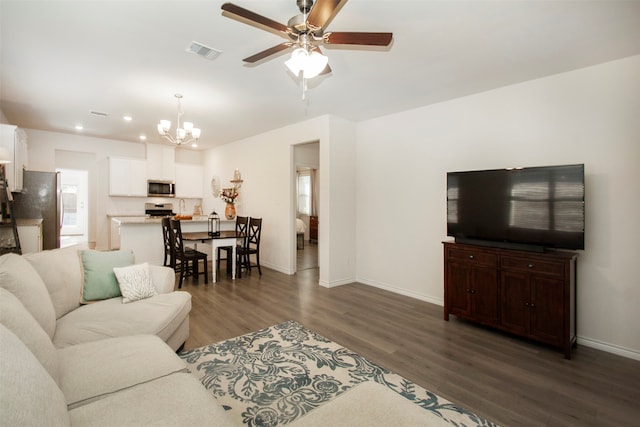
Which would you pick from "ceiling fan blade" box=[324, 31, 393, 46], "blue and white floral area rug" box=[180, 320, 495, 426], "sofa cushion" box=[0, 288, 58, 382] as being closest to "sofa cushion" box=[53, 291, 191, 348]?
"blue and white floral area rug" box=[180, 320, 495, 426]

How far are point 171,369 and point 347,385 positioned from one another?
126 centimetres

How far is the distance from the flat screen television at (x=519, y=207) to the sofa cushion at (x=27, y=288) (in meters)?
3.74

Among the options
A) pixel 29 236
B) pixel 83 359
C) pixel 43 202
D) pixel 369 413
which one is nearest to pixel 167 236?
pixel 29 236

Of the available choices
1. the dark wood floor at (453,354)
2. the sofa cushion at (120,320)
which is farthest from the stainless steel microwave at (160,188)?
the sofa cushion at (120,320)

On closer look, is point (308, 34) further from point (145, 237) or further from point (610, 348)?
point (145, 237)

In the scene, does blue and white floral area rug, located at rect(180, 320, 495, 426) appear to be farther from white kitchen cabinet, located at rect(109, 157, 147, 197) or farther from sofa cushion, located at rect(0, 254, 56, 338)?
white kitchen cabinet, located at rect(109, 157, 147, 197)

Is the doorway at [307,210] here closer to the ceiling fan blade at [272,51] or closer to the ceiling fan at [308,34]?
the ceiling fan blade at [272,51]

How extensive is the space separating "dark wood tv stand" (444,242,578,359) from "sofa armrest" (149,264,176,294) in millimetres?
3030

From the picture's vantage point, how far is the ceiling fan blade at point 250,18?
169cm

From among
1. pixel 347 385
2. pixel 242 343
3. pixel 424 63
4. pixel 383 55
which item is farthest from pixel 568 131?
pixel 242 343

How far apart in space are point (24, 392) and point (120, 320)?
4.95ft

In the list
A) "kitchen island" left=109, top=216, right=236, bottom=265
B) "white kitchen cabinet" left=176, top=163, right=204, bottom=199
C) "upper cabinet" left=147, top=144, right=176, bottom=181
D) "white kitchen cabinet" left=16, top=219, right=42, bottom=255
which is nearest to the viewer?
"white kitchen cabinet" left=16, top=219, right=42, bottom=255

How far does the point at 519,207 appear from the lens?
3.02 metres

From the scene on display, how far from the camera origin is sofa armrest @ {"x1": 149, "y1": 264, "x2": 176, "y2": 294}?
9.33 feet
